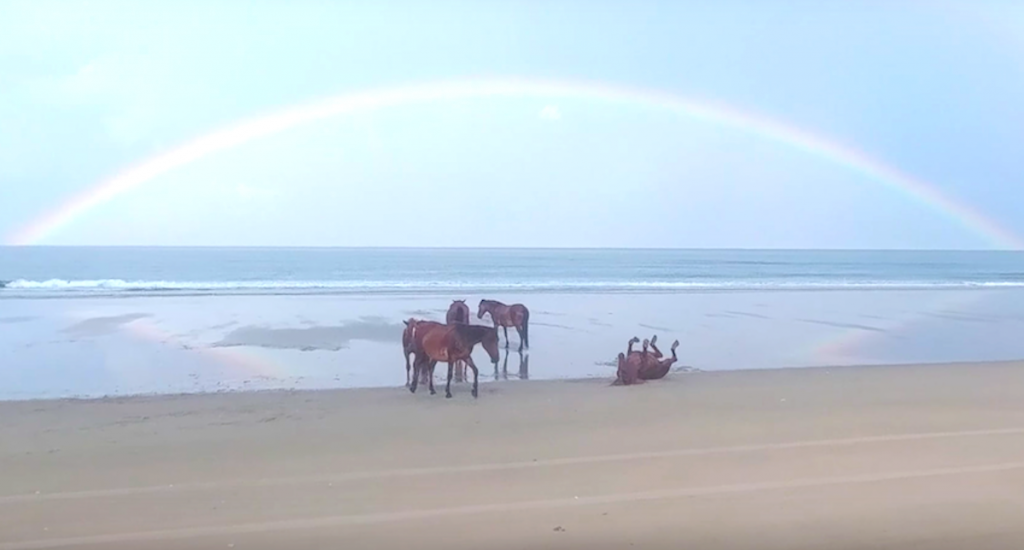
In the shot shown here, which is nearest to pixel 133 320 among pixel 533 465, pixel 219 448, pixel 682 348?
pixel 682 348

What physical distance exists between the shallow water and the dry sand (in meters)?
2.13

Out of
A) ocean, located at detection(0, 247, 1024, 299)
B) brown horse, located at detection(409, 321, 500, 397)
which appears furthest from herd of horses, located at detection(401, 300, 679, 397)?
ocean, located at detection(0, 247, 1024, 299)

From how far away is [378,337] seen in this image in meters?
15.3

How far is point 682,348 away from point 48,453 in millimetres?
9600

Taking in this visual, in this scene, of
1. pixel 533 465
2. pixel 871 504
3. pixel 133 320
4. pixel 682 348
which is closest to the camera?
pixel 871 504

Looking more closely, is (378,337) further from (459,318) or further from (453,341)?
(453,341)

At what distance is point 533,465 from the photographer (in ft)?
20.1

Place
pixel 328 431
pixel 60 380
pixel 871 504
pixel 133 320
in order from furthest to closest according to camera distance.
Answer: pixel 133 320
pixel 60 380
pixel 328 431
pixel 871 504

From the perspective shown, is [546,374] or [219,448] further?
[546,374]

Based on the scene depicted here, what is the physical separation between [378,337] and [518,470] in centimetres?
Result: 963

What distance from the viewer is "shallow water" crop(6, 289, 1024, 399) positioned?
11.1m

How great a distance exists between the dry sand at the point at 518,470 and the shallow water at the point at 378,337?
2130 millimetres

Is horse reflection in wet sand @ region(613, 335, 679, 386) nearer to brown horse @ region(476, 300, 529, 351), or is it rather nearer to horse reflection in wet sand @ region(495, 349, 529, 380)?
horse reflection in wet sand @ region(495, 349, 529, 380)

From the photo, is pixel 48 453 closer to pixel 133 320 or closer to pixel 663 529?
pixel 663 529
